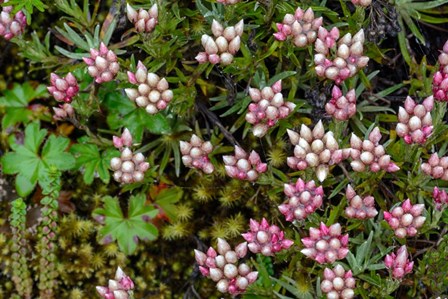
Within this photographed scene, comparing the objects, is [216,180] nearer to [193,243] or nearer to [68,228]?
[193,243]

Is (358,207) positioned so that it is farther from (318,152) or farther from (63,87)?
(63,87)

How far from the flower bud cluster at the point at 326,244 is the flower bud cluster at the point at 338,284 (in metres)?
0.08

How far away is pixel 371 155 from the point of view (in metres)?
2.63

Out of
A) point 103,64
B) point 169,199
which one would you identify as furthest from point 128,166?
point 169,199

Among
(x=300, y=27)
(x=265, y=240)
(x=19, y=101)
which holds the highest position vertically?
(x=300, y=27)

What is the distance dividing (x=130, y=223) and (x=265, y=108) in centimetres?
108

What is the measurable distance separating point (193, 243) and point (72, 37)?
1.21 meters

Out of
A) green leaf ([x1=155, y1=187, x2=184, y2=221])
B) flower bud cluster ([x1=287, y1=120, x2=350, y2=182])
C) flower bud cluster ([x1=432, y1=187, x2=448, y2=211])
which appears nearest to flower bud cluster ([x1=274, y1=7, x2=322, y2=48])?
flower bud cluster ([x1=287, y1=120, x2=350, y2=182])

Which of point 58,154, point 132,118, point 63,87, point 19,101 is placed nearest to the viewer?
point 63,87

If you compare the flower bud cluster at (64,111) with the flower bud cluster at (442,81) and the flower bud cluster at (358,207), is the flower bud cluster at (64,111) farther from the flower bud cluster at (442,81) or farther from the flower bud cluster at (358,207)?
the flower bud cluster at (442,81)

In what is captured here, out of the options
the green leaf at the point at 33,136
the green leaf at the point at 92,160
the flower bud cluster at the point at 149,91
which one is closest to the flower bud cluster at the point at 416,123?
the flower bud cluster at the point at 149,91

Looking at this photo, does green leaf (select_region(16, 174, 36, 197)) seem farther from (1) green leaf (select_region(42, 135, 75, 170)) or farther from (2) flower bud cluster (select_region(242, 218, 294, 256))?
(2) flower bud cluster (select_region(242, 218, 294, 256))

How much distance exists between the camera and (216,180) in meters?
3.40

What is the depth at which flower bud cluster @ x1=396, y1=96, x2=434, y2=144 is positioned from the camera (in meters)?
2.59
